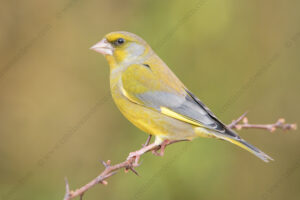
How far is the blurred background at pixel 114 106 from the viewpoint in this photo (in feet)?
18.3

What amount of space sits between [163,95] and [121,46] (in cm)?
67

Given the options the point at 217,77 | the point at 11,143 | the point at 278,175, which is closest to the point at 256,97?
the point at 217,77

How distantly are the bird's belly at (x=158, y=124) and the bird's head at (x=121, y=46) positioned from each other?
59cm

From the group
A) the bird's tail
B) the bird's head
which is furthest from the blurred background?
the bird's tail

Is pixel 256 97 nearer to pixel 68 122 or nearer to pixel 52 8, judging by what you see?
pixel 68 122

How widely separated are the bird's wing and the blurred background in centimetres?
120

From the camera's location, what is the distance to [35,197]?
5.65 metres

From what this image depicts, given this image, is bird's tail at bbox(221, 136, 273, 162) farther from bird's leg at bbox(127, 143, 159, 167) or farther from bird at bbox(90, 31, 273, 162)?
bird's leg at bbox(127, 143, 159, 167)

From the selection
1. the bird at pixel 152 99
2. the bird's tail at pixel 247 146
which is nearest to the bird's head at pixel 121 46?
the bird at pixel 152 99

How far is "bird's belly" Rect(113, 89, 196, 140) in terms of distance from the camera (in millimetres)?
4020

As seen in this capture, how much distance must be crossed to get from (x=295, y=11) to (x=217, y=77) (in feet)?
4.50

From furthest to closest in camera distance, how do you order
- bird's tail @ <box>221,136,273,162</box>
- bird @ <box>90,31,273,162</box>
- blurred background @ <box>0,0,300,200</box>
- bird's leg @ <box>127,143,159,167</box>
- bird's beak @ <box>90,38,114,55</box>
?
blurred background @ <box>0,0,300,200</box> → bird's beak @ <box>90,38,114,55</box> → bird @ <box>90,31,273,162</box> → bird's leg @ <box>127,143,159,167</box> → bird's tail @ <box>221,136,273,162</box>

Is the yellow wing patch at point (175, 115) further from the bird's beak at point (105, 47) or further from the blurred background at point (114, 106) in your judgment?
the blurred background at point (114, 106)

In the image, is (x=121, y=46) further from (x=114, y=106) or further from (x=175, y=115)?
(x=114, y=106)
